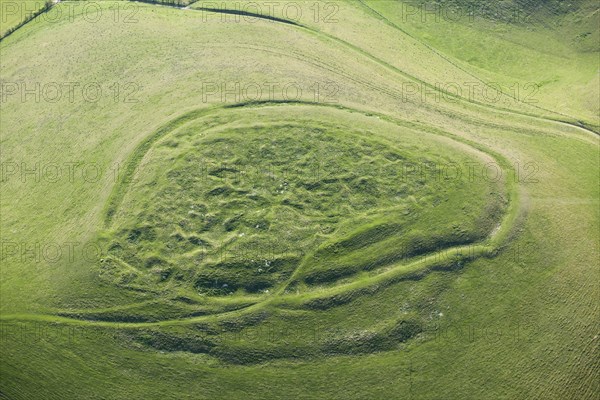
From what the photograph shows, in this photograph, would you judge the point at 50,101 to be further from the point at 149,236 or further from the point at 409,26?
the point at 409,26

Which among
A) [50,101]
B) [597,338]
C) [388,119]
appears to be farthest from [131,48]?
[597,338]

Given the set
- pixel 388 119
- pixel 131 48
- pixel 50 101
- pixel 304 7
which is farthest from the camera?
pixel 304 7

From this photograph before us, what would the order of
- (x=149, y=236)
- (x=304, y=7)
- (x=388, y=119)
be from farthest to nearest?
(x=304, y=7), (x=388, y=119), (x=149, y=236)

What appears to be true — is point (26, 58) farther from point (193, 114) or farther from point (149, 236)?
point (149, 236)

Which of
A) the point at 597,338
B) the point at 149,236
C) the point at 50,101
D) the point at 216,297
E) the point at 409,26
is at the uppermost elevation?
the point at 409,26

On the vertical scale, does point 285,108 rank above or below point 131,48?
below

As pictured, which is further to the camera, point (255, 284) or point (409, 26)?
point (409, 26)
